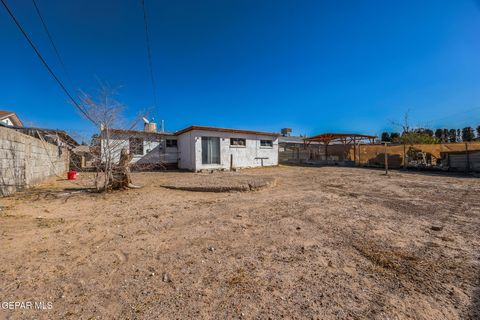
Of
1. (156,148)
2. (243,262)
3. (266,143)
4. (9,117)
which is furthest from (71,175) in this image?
(9,117)

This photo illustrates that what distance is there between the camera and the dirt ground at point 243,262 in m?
A: 1.79

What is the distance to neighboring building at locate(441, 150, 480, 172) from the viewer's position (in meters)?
11.7

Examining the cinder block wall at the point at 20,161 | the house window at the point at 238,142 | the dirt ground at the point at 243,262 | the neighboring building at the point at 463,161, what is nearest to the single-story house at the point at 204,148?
the house window at the point at 238,142

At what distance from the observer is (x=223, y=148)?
590 inches

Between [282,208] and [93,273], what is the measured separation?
143 inches

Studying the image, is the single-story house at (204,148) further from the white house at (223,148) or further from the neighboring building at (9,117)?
the neighboring building at (9,117)

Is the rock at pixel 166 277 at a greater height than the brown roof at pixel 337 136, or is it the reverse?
the brown roof at pixel 337 136

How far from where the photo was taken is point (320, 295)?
193 cm

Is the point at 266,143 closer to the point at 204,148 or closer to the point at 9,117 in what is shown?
the point at 204,148

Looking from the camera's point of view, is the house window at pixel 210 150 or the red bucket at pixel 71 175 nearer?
the red bucket at pixel 71 175

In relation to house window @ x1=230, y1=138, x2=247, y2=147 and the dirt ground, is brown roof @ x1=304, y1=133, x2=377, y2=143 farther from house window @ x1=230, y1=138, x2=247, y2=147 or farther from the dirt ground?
the dirt ground

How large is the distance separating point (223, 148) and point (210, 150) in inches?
40.9

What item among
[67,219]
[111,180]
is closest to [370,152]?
[111,180]

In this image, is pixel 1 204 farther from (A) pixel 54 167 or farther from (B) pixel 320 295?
(B) pixel 320 295
